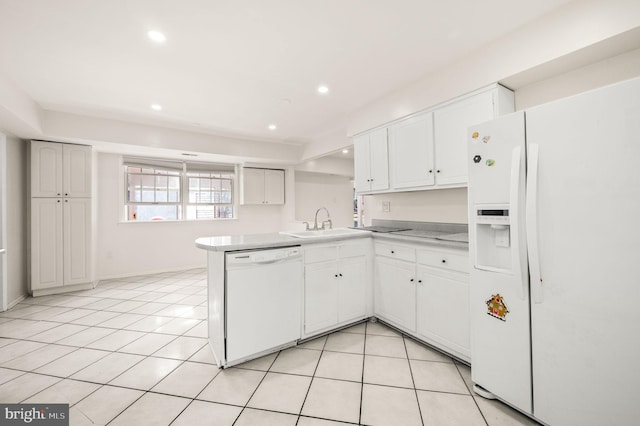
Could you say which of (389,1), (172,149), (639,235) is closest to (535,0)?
(389,1)

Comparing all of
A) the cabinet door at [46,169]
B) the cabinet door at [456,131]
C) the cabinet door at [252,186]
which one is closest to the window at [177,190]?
the cabinet door at [252,186]

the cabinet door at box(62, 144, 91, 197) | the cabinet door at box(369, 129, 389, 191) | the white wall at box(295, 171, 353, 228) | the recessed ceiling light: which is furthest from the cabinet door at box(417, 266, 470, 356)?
the cabinet door at box(62, 144, 91, 197)

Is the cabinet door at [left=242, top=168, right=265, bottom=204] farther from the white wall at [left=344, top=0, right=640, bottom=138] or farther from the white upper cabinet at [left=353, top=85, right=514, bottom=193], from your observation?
the white wall at [left=344, top=0, right=640, bottom=138]

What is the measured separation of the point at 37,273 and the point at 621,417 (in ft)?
19.2

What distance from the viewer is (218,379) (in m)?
1.91

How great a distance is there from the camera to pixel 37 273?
3.67m

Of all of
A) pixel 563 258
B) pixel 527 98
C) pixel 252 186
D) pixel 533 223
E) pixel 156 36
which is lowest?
pixel 563 258

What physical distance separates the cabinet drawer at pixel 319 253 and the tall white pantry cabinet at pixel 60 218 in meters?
3.82

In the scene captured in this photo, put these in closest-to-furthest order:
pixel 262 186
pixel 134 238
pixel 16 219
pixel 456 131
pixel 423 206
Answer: pixel 456 131 < pixel 423 206 < pixel 16 219 < pixel 134 238 < pixel 262 186

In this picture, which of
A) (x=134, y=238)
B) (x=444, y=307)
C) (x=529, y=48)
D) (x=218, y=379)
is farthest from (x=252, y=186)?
(x=529, y=48)

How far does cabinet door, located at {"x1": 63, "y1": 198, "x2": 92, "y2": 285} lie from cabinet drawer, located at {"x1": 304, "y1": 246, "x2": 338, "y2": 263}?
381 centimetres

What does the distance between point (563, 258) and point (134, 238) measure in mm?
5821

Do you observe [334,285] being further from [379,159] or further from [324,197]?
[324,197]

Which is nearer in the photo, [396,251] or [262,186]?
[396,251]
